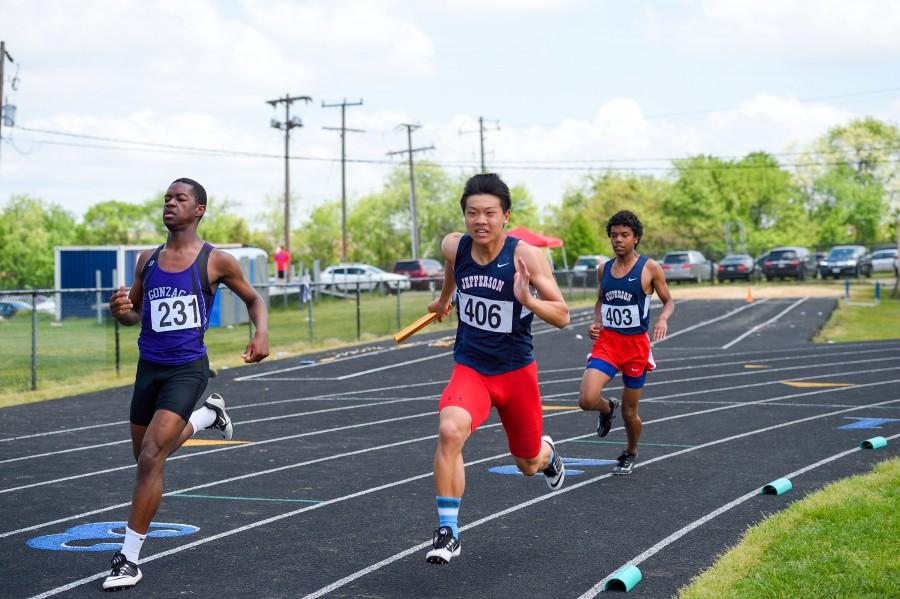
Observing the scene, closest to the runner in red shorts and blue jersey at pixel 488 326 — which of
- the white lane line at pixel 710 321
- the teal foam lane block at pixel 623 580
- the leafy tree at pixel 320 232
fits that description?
the teal foam lane block at pixel 623 580

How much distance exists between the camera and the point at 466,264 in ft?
20.6

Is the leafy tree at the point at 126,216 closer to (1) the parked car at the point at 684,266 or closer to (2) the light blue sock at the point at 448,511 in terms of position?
(1) the parked car at the point at 684,266

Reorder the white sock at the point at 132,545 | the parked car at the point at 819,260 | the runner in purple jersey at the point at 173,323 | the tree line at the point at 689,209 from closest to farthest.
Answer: the white sock at the point at 132,545 < the runner in purple jersey at the point at 173,323 < the parked car at the point at 819,260 < the tree line at the point at 689,209

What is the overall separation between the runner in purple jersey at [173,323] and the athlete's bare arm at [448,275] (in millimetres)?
1076

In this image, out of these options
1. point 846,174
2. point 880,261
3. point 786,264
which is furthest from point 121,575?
point 846,174

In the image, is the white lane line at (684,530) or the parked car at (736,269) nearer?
the white lane line at (684,530)

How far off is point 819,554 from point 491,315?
92.2 inches

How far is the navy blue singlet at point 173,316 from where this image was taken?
20.4 feet

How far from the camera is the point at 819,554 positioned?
6.34 m

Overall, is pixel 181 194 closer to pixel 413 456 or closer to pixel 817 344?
pixel 413 456

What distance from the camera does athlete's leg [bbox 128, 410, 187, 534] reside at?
5.84 metres

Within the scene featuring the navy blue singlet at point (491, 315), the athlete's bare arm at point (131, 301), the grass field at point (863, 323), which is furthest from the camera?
the grass field at point (863, 323)

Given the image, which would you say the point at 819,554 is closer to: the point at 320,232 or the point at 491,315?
the point at 491,315

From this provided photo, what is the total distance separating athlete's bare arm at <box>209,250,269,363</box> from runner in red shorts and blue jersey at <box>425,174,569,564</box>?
1.12 metres
